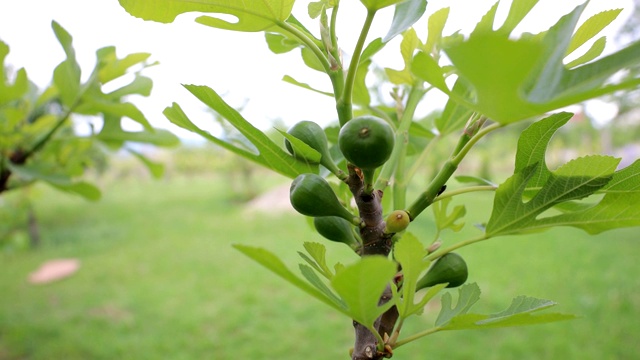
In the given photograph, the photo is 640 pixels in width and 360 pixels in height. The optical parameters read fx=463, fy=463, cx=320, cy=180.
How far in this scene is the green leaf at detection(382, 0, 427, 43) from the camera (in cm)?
56

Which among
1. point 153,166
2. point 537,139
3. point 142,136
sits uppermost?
point 537,139

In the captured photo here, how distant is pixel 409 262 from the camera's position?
1.58 feet

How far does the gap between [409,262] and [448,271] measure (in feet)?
0.49

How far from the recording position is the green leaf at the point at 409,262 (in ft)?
1.51

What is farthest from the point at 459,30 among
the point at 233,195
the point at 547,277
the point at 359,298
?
the point at 233,195

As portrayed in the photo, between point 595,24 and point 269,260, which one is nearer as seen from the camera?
point 269,260

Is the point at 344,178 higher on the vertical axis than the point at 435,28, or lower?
lower

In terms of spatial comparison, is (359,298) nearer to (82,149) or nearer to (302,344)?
(82,149)

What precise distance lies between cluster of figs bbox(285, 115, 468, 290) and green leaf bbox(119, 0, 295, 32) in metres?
0.14

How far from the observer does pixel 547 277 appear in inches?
191

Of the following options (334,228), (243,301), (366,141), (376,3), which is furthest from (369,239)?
(243,301)

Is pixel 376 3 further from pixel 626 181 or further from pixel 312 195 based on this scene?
pixel 626 181

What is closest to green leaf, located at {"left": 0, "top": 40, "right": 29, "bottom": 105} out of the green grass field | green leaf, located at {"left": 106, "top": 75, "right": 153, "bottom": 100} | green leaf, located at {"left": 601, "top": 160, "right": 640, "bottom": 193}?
green leaf, located at {"left": 106, "top": 75, "right": 153, "bottom": 100}

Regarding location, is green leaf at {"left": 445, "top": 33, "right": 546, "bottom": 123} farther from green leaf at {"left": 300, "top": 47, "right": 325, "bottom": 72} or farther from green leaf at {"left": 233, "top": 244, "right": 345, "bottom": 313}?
green leaf at {"left": 300, "top": 47, "right": 325, "bottom": 72}
